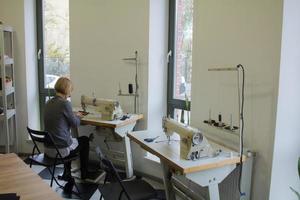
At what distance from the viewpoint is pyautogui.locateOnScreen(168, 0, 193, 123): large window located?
341cm

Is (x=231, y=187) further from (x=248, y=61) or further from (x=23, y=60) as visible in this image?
(x=23, y=60)

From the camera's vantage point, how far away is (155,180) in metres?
3.59

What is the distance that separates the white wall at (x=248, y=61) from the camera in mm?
2279

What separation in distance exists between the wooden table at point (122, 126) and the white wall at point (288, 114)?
1.56 metres

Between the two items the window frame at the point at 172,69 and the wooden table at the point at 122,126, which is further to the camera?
the window frame at the point at 172,69

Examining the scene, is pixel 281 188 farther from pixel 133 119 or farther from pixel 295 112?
pixel 133 119

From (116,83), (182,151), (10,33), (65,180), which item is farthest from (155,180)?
(10,33)

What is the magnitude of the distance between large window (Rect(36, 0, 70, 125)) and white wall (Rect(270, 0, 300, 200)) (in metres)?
2.94

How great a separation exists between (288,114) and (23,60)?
3434 millimetres

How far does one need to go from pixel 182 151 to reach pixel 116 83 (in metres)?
1.80

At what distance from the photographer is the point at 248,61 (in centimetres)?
245

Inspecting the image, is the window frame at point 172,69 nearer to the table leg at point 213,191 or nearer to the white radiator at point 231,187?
the white radiator at point 231,187

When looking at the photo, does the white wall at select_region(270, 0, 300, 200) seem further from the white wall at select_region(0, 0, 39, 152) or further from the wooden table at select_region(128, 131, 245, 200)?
the white wall at select_region(0, 0, 39, 152)

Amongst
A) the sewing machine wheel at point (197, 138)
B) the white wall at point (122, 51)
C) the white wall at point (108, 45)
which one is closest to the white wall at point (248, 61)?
the sewing machine wheel at point (197, 138)
